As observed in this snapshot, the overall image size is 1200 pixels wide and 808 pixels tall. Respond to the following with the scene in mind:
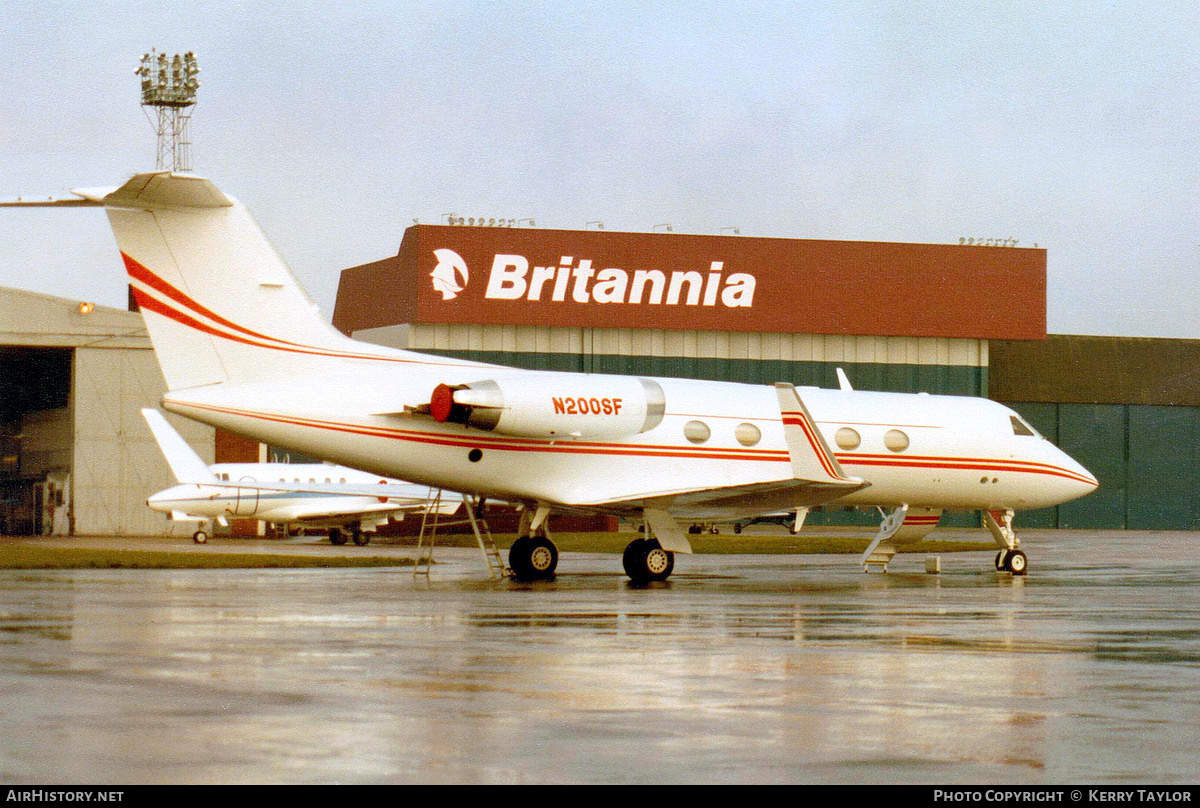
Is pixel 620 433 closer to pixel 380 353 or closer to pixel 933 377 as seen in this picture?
pixel 380 353

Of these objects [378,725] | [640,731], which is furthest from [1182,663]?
[378,725]

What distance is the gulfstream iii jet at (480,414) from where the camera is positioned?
20609 mm

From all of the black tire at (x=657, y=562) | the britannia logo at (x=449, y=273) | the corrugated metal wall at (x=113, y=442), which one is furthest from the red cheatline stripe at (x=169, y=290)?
the britannia logo at (x=449, y=273)

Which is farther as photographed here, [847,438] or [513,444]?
[847,438]

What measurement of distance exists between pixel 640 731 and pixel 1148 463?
59641mm

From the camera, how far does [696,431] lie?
2384 cm

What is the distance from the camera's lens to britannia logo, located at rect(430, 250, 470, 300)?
5400 centimetres

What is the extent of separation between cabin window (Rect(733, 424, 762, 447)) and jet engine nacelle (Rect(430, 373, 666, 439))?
5.03ft

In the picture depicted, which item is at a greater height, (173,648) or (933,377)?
(933,377)

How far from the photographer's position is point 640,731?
27.1 feet

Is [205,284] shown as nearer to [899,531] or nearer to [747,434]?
[747,434]

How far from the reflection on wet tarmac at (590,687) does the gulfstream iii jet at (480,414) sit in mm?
2722

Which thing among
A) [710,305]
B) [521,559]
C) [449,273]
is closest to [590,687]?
[521,559]

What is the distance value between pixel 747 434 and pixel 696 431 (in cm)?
105
